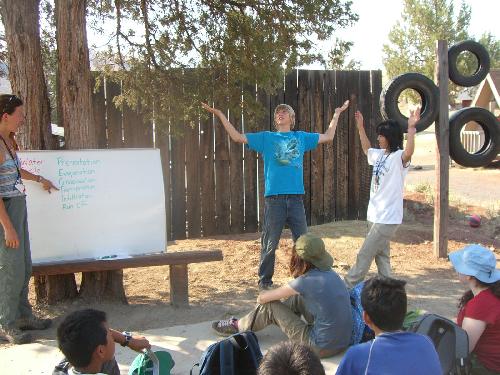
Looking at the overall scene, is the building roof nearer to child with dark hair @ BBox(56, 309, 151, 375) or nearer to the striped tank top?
the striped tank top

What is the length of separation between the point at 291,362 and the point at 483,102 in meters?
28.4

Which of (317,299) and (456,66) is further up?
(456,66)

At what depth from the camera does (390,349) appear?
101 inches

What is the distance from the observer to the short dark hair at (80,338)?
2.61 m

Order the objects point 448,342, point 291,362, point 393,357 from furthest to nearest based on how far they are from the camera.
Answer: point 448,342 → point 393,357 → point 291,362

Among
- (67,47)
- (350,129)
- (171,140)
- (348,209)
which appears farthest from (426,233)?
(67,47)

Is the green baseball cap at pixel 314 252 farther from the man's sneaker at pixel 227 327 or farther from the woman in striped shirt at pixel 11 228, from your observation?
the woman in striped shirt at pixel 11 228

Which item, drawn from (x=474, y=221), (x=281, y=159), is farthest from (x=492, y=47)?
(x=281, y=159)

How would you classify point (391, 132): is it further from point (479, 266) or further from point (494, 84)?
point (494, 84)

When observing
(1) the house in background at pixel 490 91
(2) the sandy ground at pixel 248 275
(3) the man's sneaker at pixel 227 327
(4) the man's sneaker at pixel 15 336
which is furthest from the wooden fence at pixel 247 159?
(1) the house in background at pixel 490 91

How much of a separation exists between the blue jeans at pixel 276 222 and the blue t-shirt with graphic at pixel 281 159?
0.09 metres

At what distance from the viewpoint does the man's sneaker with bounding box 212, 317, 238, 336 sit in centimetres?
480

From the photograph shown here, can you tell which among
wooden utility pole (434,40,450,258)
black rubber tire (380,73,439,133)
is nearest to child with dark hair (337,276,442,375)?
black rubber tire (380,73,439,133)

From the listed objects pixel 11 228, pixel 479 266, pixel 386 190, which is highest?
pixel 386 190
